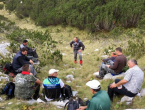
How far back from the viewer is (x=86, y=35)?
13531mm

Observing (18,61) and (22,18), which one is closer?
(18,61)

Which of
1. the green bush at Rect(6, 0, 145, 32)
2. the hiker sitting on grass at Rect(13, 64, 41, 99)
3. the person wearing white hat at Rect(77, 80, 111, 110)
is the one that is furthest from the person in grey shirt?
the green bush at Rect(6, 0, 145, 32)

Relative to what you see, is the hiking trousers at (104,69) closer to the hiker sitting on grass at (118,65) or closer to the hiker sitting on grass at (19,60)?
the hiker sitting on grass at (118,65)

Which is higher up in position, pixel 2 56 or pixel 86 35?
pixel 86 35

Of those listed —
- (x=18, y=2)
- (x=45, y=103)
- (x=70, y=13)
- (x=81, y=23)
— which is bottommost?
(x=45, y=103)

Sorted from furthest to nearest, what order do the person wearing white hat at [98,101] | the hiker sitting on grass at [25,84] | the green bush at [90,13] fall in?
the green bush at [90,13]
the hiker sitting on grass at [25,84]
the person wearing white hat at [98,101]

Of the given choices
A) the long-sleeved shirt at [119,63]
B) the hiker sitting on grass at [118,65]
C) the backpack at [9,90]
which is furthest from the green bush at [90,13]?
the backpack at [9,90]

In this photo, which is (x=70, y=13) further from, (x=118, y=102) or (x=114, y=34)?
(x=118, y=102)

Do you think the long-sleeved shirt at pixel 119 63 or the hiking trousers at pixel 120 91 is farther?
the long-sleeved shirt at pixel 119 63

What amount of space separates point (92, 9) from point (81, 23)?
189 cm

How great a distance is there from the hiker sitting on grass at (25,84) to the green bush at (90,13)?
32.8 feet

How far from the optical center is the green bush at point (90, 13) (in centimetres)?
1228

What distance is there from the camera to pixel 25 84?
4031 mm

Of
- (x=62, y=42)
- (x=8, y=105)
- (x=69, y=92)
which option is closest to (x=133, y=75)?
→ (x=69, y=92)
